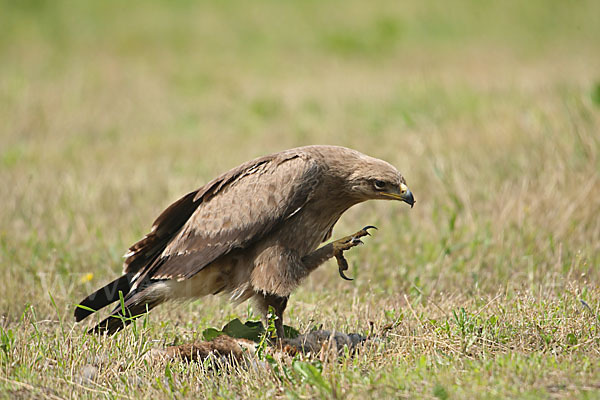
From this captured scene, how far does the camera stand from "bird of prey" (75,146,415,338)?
4.32m

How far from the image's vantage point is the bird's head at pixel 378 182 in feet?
14.3

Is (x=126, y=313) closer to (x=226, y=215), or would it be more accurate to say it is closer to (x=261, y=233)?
(x=226, y=215)

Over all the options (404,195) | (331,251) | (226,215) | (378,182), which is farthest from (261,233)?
(404,195)

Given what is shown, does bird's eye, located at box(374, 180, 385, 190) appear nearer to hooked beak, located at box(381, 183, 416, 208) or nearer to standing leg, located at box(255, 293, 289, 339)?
hooked beak, located at box(381, 183, 416, 208)

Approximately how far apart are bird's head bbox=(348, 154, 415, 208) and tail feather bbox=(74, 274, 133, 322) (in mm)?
1578

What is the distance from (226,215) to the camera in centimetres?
447

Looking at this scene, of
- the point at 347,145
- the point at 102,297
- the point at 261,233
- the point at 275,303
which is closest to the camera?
the point at 261,233

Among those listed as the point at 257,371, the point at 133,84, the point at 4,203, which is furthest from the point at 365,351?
the point at 133,84

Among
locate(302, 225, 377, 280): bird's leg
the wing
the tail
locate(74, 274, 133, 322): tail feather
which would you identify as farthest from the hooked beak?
locate(74, 274, 133, 322): tail feather

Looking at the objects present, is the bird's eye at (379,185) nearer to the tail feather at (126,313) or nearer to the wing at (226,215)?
the wing at (226,215)

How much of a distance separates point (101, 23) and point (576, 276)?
14.7 meters

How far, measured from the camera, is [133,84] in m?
13.5

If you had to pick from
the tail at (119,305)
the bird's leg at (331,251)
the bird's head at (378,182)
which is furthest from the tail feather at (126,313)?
the bird's head at (378,182)

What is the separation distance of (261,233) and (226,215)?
267 millimetres
